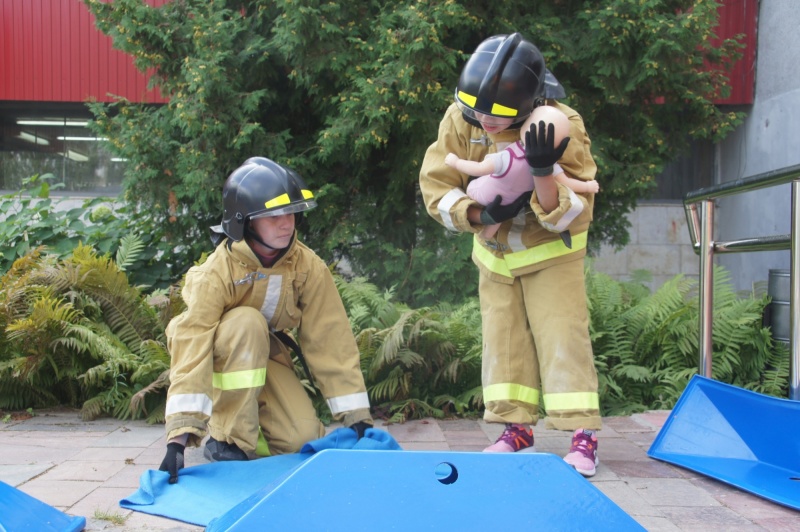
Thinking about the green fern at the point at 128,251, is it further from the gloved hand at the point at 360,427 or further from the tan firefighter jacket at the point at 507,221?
the tan firefighter jacket at the point at 507,221

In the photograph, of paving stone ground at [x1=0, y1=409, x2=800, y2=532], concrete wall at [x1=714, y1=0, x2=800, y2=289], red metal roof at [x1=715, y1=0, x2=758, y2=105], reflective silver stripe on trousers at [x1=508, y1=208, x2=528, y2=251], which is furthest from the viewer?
red metal roof at [x1=715, y1=0, x2=758, y2=105]

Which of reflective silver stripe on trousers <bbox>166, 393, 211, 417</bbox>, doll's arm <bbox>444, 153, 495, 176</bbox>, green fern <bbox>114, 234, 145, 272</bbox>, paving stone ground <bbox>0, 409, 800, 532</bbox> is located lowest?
paving stone ground <bbox>0, 409, 800, 532</bbox>

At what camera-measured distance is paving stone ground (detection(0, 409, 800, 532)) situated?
8.87 feet

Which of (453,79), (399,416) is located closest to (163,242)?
(453,79)

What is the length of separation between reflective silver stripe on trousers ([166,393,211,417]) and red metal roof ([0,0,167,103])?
24.6 feet

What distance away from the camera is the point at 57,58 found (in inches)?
384

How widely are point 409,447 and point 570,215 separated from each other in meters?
1.44

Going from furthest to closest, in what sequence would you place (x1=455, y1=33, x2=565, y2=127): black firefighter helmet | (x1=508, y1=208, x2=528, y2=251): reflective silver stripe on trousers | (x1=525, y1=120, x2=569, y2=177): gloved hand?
(x1=508, y1=208, x2=528, y2=251): reflective silver stripe on trousers, (x1=455, y1=33, x2=565, y2=127): black firefighter helmet, (x1=525, y1=120, x2=569, y2=177): gloved hand

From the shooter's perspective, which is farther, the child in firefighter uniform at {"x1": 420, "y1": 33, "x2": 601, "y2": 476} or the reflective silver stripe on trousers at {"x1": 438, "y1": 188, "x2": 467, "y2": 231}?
the reflective silver stripe on trousers at {"x1": 438, "y1": 188, "x2": 467, "y2": 231}

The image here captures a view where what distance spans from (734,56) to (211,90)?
4.83 m

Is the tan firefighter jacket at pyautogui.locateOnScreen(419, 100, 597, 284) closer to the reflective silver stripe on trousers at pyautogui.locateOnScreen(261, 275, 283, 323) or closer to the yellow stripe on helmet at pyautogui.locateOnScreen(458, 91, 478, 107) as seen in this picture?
the yellow stripe on helmet at pyautogui.locateOnScreen(458, 91, 478, 107)

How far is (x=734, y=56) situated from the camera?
728 cm

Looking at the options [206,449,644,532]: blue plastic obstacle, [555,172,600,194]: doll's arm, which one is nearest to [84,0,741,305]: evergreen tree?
[555,172,600,194]: doll's arm

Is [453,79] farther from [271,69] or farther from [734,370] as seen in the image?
[734,370]
